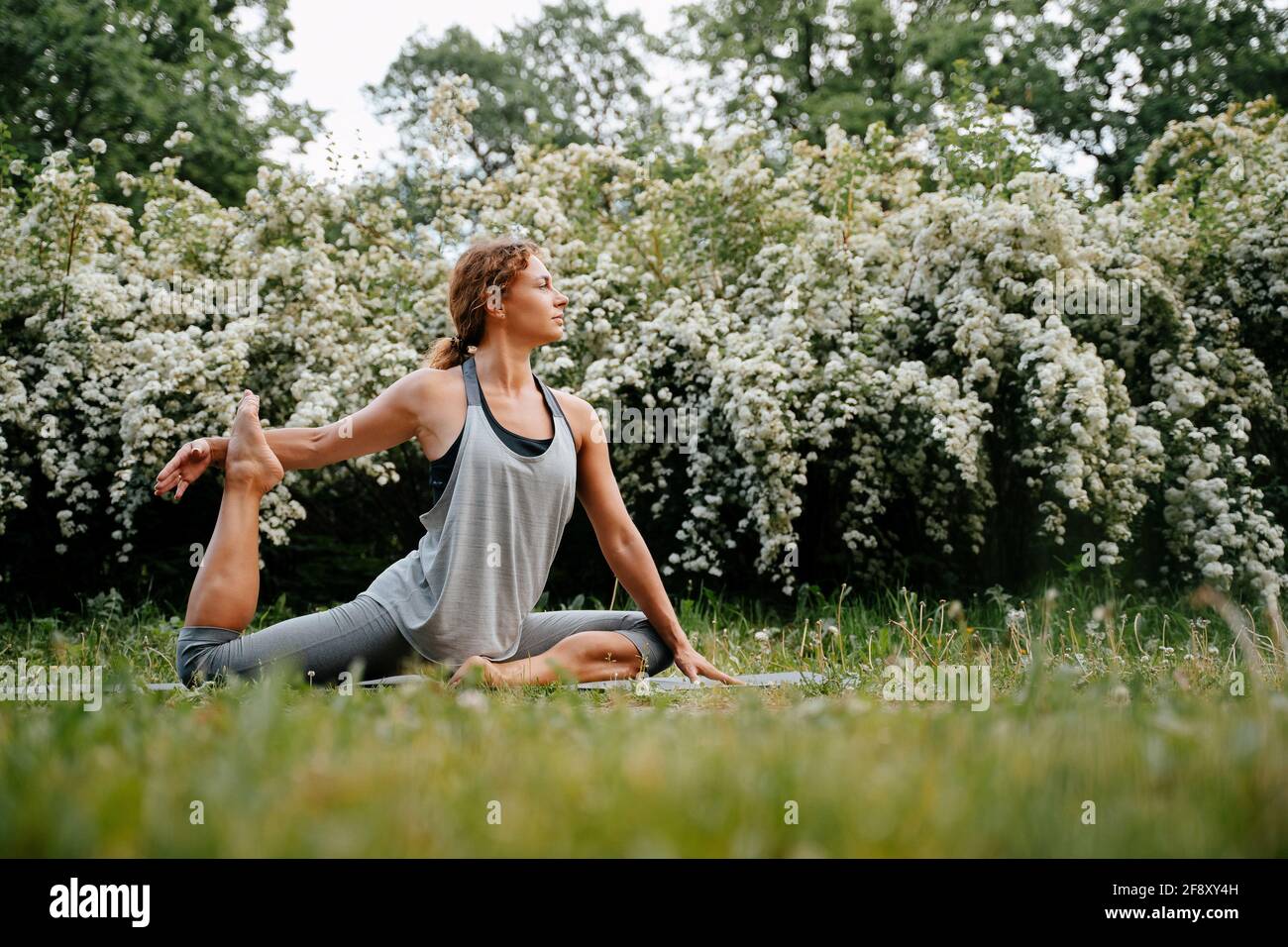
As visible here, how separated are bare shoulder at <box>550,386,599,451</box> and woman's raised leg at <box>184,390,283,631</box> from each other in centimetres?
A: 102

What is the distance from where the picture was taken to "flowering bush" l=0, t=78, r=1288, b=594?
213 inches

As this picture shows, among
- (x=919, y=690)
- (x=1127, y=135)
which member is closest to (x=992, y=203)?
(x=919, y=690)

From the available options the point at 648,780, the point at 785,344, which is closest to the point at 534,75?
the point at 785,344

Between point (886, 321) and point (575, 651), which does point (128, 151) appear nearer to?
point (886, 321)

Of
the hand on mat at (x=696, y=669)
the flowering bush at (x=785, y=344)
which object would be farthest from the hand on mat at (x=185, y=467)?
the flowering bush at (x=785, y=344)

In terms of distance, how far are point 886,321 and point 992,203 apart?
0.83m

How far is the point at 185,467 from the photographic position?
328 cm

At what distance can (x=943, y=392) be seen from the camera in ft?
17.0

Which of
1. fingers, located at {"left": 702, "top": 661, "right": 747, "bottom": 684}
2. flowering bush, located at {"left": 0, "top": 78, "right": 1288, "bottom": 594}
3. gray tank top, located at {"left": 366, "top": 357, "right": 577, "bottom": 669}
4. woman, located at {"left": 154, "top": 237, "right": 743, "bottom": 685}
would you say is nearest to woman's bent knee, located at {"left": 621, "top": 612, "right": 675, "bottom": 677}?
woman, located at {"left": 154, "top": 237, "right": 743, "bottom": 685}

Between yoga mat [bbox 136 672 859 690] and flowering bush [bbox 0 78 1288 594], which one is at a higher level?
flowering bush [bbox 0 78 1288 594]

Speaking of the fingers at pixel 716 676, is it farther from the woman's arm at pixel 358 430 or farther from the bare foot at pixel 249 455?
the bare foot at pixel 249 455

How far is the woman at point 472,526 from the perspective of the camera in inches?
131

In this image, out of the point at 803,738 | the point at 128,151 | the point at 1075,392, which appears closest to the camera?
the point at 803,738

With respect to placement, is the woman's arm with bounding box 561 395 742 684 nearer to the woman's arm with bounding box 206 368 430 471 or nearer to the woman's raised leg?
the woman's arm with bounding box 206 368 430 471
